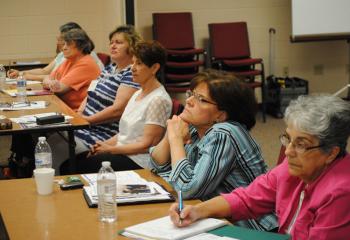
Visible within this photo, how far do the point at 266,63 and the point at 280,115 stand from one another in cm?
76

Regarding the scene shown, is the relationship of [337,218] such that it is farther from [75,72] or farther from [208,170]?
[75,72]

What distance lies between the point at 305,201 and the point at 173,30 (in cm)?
507

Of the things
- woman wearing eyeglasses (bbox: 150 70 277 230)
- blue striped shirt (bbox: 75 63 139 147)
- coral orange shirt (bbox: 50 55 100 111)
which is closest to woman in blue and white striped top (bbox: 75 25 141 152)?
blue striped shirt (bbox: 75 63 139 147)

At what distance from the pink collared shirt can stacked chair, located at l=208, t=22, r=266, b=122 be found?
4.65 meters

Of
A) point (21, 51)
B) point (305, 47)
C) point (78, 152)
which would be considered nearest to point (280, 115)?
point (305, 47)

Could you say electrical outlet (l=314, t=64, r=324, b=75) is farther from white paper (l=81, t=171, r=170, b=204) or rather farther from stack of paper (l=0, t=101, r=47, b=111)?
white paper (l=81, t=171, r=170, b=204)

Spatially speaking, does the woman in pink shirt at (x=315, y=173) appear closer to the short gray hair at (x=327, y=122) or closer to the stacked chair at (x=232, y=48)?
the short gray hair at (x=327, y=122)

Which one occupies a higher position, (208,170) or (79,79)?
(79,79)

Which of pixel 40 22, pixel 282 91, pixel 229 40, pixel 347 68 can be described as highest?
pixel 40 22

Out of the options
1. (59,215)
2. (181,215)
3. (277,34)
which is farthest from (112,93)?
(277,34)

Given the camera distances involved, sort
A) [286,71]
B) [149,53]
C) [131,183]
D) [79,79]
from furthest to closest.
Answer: [286,71]
[79,79]
[149,53]
[131,183]

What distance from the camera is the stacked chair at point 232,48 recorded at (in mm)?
6609

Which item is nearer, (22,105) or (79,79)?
(22,105)

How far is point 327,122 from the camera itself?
5.41 feet
